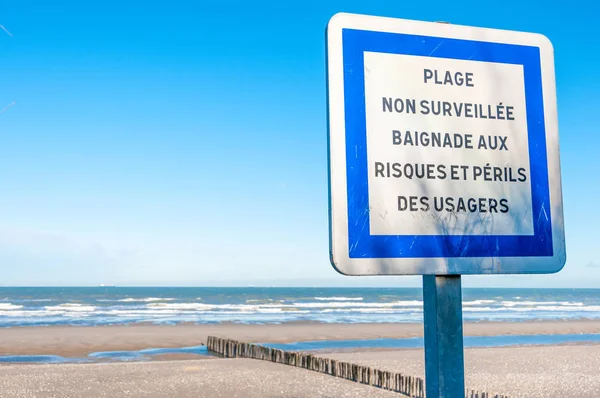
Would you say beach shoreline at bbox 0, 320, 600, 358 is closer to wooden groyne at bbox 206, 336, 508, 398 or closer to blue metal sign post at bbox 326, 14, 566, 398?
wooden groyne at bbox 206, 336, 508, 398

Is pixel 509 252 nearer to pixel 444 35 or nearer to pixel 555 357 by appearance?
pixel 444 35

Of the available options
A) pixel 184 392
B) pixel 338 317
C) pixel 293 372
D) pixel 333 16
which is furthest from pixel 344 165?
pixel 338 317

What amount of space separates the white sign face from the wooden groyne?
10.8 m

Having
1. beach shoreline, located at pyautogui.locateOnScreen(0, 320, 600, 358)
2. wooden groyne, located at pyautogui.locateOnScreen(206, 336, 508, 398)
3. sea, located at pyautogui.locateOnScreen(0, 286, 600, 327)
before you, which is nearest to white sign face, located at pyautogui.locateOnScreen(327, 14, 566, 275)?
wooden groyne, located at pyautogui.locateOnScreen(206, 336, 508, 398)

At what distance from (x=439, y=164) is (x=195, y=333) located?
35.0 m

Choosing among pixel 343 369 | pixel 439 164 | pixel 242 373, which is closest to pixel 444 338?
pixel 439 164

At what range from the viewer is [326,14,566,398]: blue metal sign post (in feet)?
5.82

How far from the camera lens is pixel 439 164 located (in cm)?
184

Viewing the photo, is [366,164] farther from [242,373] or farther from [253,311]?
[253,311]


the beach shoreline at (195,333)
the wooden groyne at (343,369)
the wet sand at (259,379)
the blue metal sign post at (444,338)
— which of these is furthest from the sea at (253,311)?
the blue metal sign post at (444,338)

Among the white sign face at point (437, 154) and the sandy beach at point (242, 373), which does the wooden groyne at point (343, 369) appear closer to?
the sandy beach at point (242, 373)

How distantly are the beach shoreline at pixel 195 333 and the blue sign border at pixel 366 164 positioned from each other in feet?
90.4

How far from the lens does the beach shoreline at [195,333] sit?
29328mm

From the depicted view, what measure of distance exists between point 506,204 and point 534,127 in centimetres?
31
